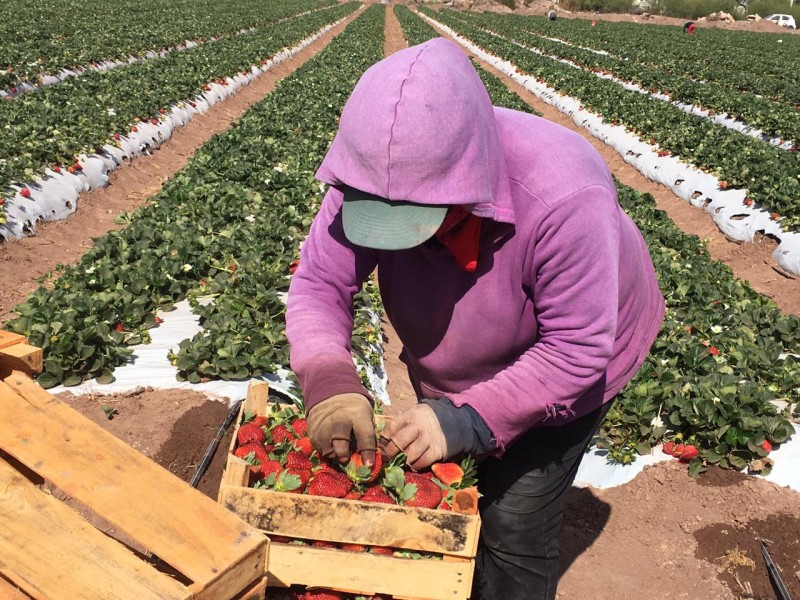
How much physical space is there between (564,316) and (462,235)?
0.37 metres

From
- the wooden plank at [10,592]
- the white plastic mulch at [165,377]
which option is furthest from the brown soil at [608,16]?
the wooden plank at [10,592]

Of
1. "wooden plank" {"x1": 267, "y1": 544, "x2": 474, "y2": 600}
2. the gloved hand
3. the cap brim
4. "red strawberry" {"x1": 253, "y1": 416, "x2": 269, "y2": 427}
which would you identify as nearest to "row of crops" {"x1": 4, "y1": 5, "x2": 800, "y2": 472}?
"red strawberry" {"x1": 253, "y1": 416, "x2": 269, "y2": 427}

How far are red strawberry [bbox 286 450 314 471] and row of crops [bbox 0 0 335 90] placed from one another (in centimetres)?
1361

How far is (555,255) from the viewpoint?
6.17 feet

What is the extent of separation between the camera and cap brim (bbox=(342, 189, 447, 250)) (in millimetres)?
1717

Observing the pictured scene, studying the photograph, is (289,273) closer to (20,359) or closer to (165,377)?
(165,377)

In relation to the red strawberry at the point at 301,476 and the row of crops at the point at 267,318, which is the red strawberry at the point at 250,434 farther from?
the row of crops at the point at 267,318

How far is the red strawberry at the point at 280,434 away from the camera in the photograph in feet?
8.41

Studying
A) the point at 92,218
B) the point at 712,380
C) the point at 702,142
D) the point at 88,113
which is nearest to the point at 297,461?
the point at 712,380

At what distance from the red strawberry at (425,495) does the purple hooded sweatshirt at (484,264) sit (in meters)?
0.31

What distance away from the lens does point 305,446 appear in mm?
2477

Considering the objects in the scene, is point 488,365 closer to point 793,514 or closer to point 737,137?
point 793,514

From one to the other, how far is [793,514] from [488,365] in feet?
9.88

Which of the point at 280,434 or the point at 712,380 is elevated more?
the point at 280,434
